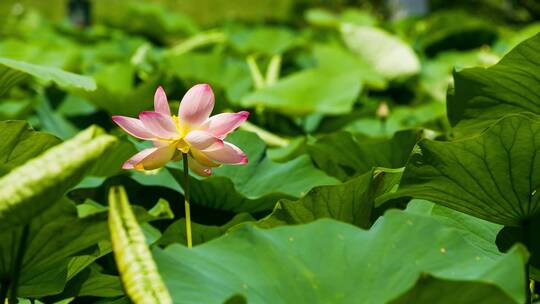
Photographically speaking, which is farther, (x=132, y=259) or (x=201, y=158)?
(x=201, y=158)

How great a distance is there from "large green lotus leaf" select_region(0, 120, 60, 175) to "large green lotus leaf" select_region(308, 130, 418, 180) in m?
0.51

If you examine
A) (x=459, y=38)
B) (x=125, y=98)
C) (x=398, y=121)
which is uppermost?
(x=125, y=98)

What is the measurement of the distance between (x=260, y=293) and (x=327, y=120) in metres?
1.55

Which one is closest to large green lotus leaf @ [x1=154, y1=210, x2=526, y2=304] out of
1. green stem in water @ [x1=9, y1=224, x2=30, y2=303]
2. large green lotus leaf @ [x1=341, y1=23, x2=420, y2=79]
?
green stem in water @ [x1=9, y1=224, x2=30, y2=303]

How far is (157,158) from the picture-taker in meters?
0.93

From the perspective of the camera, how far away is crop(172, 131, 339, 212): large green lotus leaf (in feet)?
3.95

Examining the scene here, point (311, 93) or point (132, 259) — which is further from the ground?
point (132, 259)

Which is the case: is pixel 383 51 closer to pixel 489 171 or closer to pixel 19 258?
pixel 489 171

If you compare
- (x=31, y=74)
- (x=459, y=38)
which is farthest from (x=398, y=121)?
(x=459, y=38)

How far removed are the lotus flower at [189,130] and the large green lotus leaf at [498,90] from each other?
1.44 ft

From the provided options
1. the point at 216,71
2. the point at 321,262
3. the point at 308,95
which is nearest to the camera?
the point at 321,262

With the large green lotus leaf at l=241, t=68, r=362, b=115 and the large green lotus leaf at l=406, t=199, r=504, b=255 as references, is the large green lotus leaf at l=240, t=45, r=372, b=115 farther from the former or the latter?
the large green lotus leaf at l=406, t=199, r=504, b=255

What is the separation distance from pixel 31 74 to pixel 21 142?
8 cm

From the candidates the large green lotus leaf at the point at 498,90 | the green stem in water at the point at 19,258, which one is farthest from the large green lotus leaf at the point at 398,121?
the green stem in water at the point at 19,258
